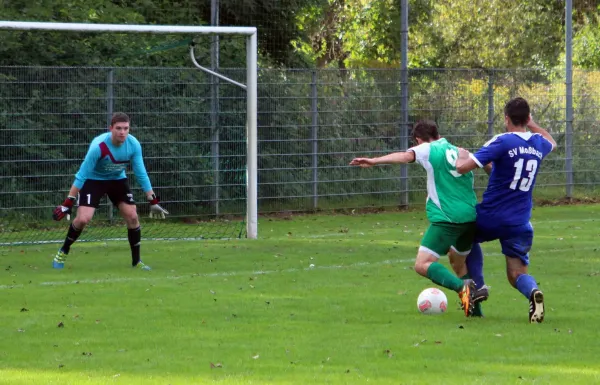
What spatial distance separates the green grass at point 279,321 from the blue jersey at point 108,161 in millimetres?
1074

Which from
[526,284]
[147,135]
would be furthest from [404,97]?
[526,284]

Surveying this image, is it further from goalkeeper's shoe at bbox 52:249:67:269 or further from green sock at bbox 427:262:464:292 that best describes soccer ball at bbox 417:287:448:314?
goalkeeper's shoe at bbox 52:249:67:269

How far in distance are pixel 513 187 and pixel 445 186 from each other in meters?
0.58

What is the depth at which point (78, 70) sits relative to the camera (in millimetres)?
17969

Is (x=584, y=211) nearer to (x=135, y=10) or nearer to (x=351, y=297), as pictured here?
(x=135, y=10)

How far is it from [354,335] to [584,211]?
13.5 meters

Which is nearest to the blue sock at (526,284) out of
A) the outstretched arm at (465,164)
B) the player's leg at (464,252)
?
the player's leg at (464,252)

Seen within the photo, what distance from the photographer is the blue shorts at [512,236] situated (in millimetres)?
8727

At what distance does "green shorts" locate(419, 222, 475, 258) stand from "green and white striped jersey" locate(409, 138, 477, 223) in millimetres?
53

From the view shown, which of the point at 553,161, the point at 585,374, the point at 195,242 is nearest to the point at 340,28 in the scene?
the point at 553,161

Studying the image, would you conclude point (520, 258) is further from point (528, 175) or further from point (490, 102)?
point (490, 102)

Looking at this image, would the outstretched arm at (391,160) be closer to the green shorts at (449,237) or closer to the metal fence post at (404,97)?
the green shorts at (449,237)

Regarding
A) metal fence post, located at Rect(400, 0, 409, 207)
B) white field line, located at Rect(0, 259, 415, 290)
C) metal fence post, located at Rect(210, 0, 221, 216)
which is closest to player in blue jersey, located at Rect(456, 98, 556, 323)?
white field line, located at Rect(0, 259, 415, 290)

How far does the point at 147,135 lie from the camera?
731 inches
